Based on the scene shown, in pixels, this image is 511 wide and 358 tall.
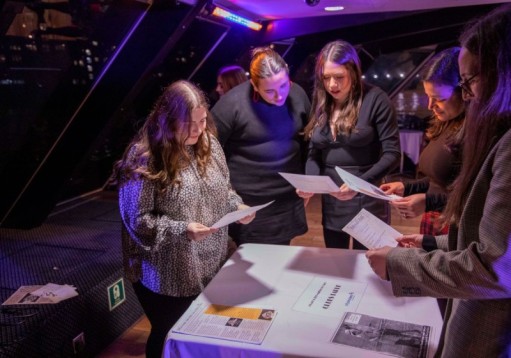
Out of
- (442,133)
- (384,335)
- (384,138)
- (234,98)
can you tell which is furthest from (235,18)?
(384,335)

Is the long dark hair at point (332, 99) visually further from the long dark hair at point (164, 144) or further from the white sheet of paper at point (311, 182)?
the long dark hair at point (164, 144)

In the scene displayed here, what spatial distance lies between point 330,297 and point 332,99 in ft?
3.52

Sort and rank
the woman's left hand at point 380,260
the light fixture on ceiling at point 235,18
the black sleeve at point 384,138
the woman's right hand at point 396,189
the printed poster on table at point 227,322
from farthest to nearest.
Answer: the light fixture on ceiling at point 235,18, the black sleeve at point 384,138, the woman's right hand at point 396,189, the printed poster on table at point 227,322, the woman's left hand at point 380,260

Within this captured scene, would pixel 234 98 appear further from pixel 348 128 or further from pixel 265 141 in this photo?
pixel 348 128

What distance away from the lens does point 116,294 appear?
104 inches

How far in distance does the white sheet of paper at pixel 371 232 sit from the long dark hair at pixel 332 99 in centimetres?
62

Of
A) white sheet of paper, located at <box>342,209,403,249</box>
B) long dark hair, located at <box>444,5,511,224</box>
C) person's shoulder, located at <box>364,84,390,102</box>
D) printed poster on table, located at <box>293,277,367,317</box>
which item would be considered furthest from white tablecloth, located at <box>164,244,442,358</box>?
person's shoulder, located at <box>364,84,390,102</box>

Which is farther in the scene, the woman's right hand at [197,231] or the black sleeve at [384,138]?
the black sleeve at [384,138]

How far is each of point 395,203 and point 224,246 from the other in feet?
2.21

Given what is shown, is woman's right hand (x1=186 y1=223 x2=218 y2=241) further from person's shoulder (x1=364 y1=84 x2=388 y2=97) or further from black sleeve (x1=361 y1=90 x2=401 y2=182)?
person's shoulder (x1=364 y1=84 x2=388 y2=97)

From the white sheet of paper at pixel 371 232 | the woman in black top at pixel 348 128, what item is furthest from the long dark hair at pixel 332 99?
the white sheet of paper at pixel 371 232

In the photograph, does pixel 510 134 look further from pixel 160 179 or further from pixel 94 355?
pixel 94 355

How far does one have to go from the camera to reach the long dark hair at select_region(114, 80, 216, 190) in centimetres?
149

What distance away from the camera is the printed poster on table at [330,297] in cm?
126
